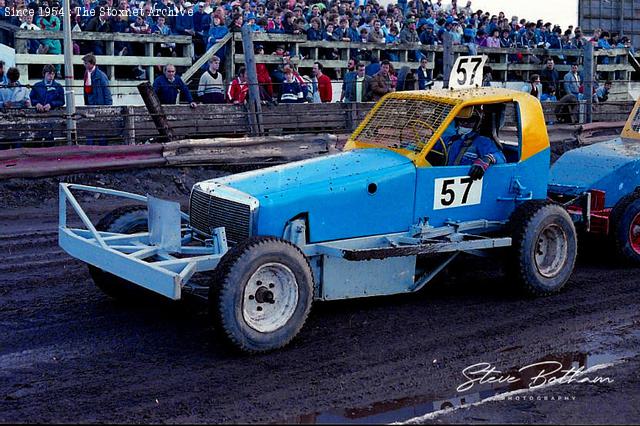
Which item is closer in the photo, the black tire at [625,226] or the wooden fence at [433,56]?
the black tire at [625,226]

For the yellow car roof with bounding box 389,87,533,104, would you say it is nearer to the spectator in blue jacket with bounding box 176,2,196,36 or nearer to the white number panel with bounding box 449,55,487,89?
the white number panel with bounding box 449,55,487,89

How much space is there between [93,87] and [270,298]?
27.9ft

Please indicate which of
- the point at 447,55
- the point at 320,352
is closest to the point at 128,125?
the point at 447,55

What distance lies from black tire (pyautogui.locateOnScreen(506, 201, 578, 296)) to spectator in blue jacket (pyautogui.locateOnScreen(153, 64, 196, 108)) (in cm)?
793

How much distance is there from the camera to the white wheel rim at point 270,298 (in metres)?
6.24

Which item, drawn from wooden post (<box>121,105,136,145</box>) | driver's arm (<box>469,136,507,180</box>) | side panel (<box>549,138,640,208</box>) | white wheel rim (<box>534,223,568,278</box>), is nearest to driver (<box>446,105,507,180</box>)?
driver's arm (<box>469,136,507,180</box>)

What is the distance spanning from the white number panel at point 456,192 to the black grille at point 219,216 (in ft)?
5.45

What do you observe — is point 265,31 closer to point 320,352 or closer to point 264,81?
point 264,81

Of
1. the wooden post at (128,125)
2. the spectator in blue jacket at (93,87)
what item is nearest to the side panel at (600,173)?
the wooden post at (128,125)

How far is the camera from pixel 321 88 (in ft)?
55.2

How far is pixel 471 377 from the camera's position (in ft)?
19.1

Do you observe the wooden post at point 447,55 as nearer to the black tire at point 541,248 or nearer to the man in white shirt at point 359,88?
the man in white shirt at point 359,88

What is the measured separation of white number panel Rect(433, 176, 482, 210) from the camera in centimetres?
745
